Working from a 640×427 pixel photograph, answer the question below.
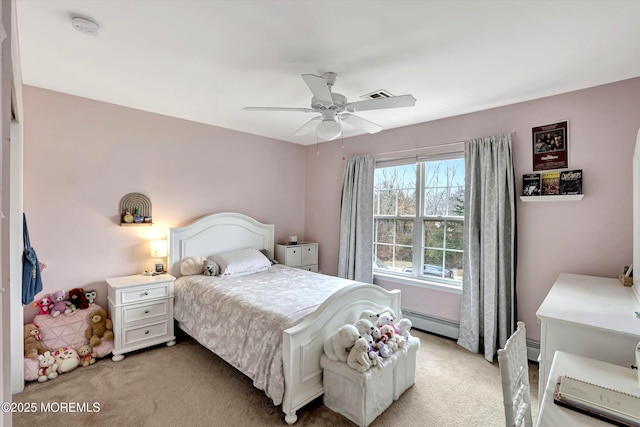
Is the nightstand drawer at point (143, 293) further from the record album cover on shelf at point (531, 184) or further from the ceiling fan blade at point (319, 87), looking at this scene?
the record album cover on shelf at point (531, 184)

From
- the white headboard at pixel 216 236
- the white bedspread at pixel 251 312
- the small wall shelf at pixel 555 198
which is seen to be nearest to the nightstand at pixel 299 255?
the white headboard at pixel 216 236

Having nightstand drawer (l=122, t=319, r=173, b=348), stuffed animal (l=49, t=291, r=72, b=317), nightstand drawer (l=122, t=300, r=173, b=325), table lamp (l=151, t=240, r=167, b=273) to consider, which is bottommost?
nightstand drawer (l=122, t=319, r=173, b=348)

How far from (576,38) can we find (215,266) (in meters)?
3.61

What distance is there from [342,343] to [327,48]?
201cm

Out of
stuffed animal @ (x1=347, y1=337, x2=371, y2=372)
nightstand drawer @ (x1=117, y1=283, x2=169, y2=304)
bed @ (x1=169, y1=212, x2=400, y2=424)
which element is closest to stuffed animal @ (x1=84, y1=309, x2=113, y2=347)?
nightstand drawer @ (x1=117, y1=283, x2=169, y2=304)

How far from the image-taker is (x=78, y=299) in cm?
287

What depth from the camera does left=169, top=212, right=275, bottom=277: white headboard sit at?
344 centimetres

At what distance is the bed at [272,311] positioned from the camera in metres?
2.02

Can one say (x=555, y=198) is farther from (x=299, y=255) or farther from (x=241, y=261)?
(x=241, y=261)

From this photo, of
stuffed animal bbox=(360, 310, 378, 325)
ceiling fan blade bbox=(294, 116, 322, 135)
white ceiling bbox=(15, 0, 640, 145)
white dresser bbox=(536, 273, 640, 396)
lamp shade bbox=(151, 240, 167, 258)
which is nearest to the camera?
white dresser bbox=(536, 273, 640, 396)

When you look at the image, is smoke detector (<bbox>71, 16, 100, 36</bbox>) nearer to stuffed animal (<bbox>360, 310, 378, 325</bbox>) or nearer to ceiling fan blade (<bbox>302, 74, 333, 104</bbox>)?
ceiling fan blade (<bbox>302, 74, 333, 104</bbox>)

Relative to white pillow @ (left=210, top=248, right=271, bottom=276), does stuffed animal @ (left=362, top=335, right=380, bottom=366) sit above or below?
below

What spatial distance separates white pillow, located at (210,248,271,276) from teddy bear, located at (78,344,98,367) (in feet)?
4.29

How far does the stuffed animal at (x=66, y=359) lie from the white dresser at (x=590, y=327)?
11.5ft
